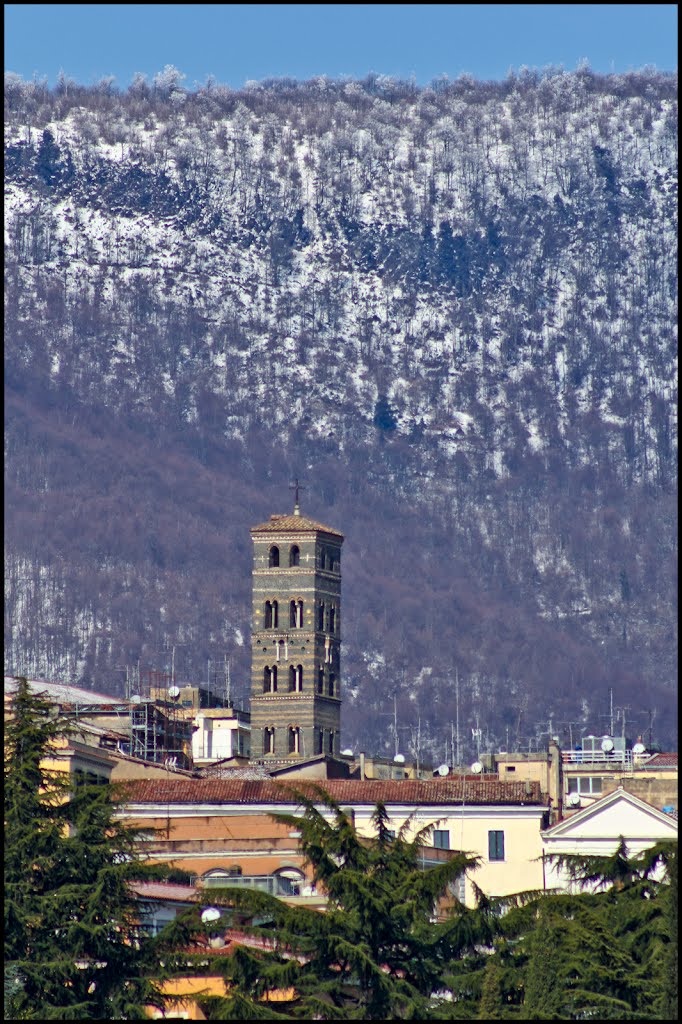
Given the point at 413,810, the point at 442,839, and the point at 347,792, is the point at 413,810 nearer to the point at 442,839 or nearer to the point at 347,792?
the point at 442,839

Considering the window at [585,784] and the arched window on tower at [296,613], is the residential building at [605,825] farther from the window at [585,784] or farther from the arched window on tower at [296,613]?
the arched window on tower at [296,613]

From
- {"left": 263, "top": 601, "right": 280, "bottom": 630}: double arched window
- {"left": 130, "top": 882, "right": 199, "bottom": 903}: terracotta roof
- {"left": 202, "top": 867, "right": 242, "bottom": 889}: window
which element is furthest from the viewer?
{"left": 263, "top": 601, "right": 280, "bottom": 630}: double arched window

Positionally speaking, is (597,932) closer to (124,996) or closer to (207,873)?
(124,996)

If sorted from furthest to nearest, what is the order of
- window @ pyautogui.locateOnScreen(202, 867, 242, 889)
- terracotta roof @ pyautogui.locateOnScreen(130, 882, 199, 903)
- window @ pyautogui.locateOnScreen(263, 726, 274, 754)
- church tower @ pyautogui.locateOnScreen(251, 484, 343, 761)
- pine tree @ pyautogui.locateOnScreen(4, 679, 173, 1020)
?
church tower @ pyautogui.locateOnScreen(251, 484, 343, 761) → window @ pyautogui.locateOnScreen(263, 726, 274, 754) → window @ pyautogui.locateOnScreen(202, 867, 242, 889) → terracotta roof @ pyautogui.locateOnScreen(130, 882, 199, 903) → pine tree @ pyautogui.locateOnScreen(4, 679, 173, 1020)

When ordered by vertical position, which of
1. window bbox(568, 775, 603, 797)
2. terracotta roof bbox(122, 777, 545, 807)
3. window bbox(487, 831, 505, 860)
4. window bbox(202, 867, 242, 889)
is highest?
window bbox(568, 775, 603, 797)

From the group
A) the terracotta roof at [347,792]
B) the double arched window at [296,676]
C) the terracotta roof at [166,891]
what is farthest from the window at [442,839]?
the double arched window at [296,676]

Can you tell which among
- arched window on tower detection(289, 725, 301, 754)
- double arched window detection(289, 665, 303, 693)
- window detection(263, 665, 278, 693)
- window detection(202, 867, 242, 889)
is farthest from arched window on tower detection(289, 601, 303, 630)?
window detection(202, 867, 242, 889)

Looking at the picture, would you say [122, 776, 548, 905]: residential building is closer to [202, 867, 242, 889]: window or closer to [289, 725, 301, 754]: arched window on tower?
[202, 867, 242, 889]: window

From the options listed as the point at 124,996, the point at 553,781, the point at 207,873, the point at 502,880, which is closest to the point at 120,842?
the point at 124,996
